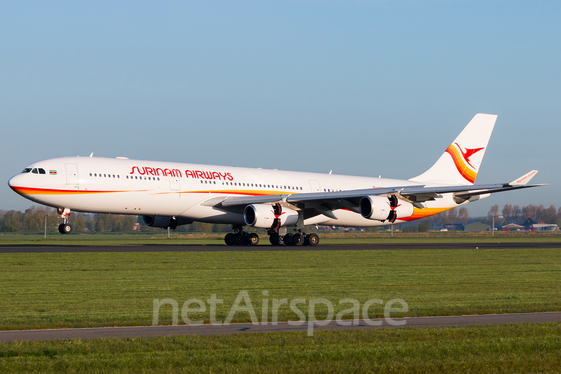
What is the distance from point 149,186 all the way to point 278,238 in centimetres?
1050

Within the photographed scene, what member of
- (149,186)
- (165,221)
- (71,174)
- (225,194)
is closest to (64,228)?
(71,174)

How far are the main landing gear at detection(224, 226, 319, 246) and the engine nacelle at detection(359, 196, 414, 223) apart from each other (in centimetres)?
476

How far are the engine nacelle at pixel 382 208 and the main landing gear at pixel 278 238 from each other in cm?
476

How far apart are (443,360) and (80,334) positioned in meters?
6.29

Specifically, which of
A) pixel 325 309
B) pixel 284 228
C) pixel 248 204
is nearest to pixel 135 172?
pixel 248 204

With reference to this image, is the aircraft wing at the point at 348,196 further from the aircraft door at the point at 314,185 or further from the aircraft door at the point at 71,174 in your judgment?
the aircraft door at the point at 71,174

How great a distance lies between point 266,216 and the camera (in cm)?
4222

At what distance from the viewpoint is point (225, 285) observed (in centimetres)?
1981

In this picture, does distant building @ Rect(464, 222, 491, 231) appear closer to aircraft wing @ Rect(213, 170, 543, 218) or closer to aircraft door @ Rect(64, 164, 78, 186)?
aircraft wing @ Rect(213, 170, 543, 218)

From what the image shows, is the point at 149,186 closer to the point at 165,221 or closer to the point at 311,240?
the point at 165,221

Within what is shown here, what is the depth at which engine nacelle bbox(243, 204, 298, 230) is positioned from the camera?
4197cm

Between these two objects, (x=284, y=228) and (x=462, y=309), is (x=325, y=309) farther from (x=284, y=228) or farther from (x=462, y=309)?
(x=284, y=228)

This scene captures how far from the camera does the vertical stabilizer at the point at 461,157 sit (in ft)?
186

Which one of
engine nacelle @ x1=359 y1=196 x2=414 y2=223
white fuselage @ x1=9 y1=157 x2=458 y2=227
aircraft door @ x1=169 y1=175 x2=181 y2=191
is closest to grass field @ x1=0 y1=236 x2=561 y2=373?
white fuselage @ x1=9 y1=157 x2=458 y2=227
